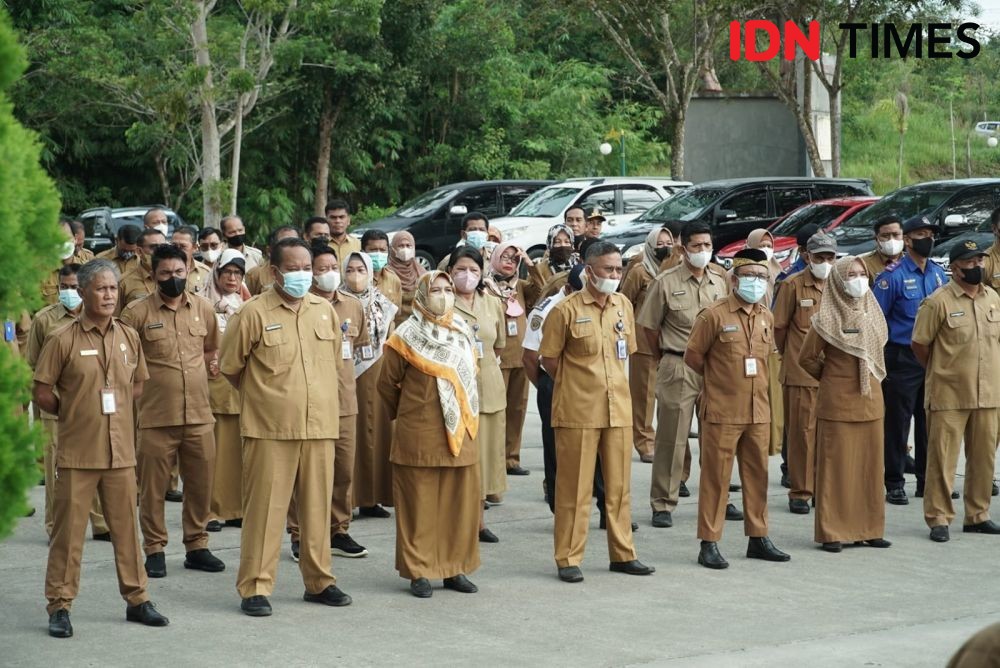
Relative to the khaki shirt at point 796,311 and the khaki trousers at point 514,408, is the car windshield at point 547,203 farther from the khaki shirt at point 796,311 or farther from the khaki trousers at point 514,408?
the khaki shirt at point 796,311

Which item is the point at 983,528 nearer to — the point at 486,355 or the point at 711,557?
the point at 711,557

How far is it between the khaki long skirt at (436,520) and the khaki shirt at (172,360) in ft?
4.43

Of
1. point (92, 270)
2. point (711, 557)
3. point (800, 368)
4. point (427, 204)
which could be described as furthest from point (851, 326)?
point (427, 204)

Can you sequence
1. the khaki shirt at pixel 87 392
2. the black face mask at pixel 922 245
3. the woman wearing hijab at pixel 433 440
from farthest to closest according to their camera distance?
the black face mask at pixel 922 245, the woman wearing hijab at pixel 433 440, the khaki shirt at pixel 87 392

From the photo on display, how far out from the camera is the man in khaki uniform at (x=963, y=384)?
1011 cm

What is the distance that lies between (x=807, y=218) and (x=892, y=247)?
1062 centimetres

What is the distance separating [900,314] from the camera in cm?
1143

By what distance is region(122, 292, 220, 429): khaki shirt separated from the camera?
9102mm

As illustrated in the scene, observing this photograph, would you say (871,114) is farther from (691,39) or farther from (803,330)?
(803,330)

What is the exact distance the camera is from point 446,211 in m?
25.8

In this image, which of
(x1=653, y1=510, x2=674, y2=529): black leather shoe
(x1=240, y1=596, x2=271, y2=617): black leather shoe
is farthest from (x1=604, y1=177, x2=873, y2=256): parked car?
(x1=240, y1=596, x2=271, y2=617): black leather shoe

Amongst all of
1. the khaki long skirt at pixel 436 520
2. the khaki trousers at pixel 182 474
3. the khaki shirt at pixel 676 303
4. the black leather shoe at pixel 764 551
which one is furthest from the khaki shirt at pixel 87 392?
the khaki shirt at pixel 676 303

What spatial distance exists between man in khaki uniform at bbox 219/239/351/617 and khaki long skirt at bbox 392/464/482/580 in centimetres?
47

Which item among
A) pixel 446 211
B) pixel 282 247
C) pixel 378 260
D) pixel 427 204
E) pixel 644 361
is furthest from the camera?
pixel 427 204
